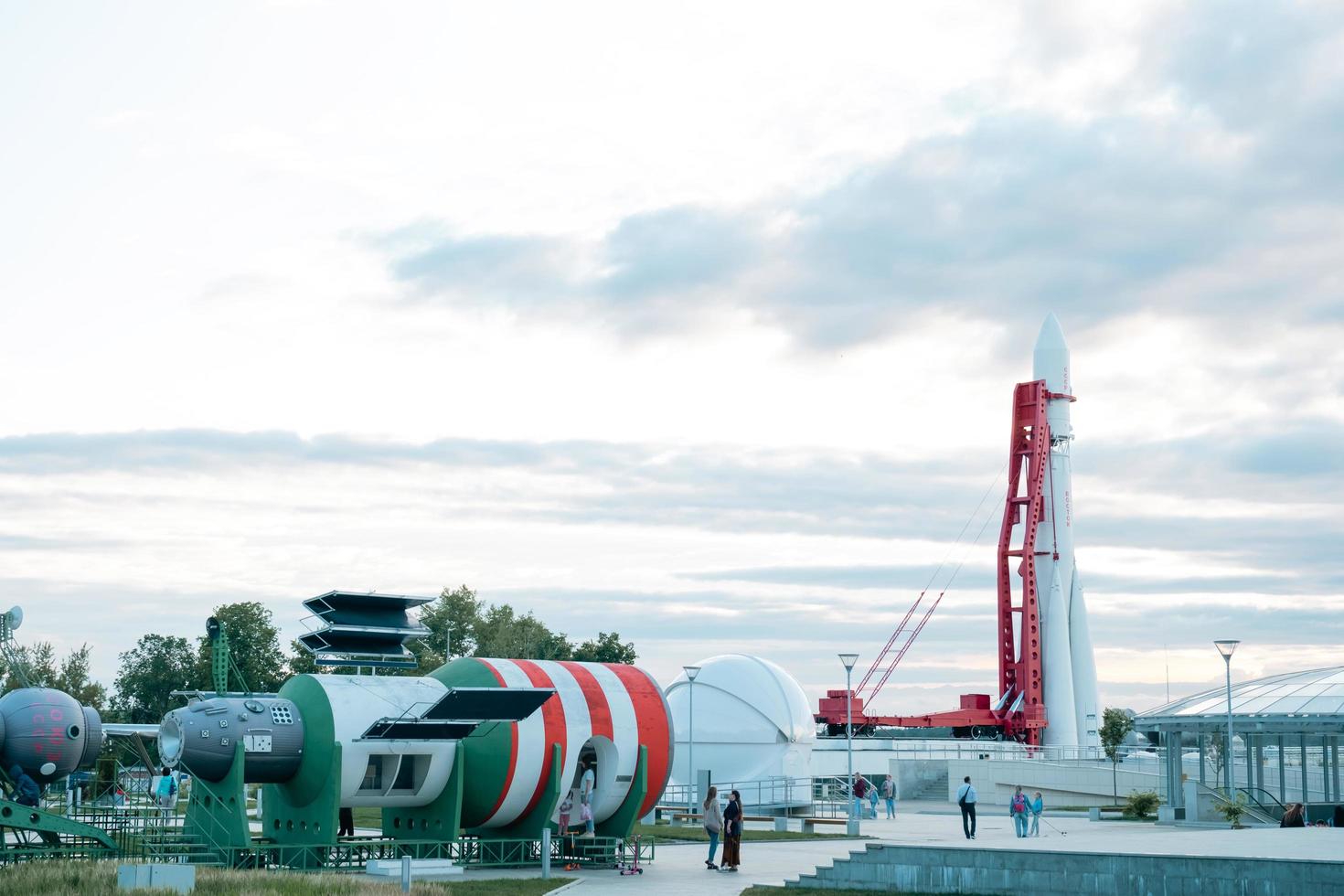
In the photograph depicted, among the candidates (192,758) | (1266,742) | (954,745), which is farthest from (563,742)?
(954,745)

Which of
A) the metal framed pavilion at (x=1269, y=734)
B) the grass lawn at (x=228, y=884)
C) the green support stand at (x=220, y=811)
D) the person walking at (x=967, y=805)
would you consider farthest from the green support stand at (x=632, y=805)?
the metal framed pavilion at (x=1269, y=734)

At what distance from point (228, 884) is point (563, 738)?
857 centimetres

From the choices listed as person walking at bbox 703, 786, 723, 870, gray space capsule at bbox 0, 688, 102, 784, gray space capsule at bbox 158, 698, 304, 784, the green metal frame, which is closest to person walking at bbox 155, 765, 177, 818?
gray space capsule at bbox 0, 688, 102, 784

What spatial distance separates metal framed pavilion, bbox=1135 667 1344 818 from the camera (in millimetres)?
39906

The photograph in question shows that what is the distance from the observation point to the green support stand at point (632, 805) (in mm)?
30391

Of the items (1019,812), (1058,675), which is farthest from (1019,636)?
(1019,812)

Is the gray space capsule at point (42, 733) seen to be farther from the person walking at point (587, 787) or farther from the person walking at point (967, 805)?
the person walking at point (967, 805)

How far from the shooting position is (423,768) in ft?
92.2

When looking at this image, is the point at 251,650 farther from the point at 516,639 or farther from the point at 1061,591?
the point at 1061,591

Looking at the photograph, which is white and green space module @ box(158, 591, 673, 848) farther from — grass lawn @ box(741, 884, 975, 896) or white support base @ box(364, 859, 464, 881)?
grass lawn @ box(741, 884, 975, 896)

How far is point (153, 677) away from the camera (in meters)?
84.6

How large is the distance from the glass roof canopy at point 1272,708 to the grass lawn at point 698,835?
11084mm

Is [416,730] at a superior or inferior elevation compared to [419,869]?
superior

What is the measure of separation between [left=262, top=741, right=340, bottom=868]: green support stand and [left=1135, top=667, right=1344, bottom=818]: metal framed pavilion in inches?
1036
